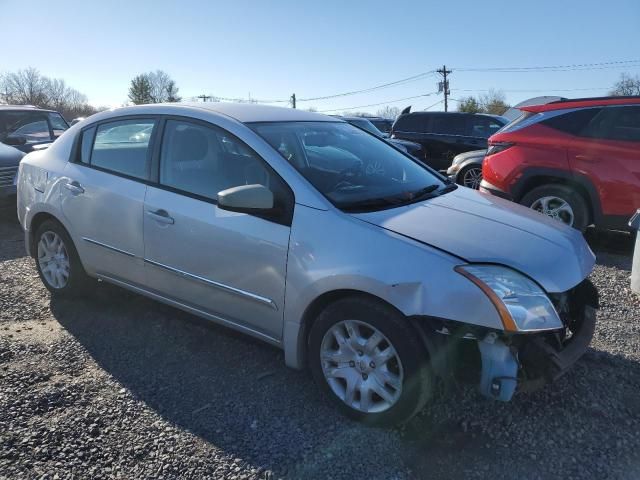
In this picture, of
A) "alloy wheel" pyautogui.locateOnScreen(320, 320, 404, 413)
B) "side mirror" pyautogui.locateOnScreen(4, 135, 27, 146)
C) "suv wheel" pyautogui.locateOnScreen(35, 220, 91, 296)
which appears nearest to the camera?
"alloy wheel" pyautogui.locateOnScreen(320, 320, 404, 413)

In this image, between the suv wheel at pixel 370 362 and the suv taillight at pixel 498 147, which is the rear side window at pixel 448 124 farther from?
the suv wheel at pixel 370 362

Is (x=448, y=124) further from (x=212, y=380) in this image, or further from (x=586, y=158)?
(x=212, y=380)

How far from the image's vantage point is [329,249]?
8.91 ft

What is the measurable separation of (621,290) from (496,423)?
2.72 metres

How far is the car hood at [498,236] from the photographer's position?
101 inches

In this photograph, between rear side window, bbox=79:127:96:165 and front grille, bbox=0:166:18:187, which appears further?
front grille, bbox=0:166:18:187

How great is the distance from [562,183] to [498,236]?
12.6 ft

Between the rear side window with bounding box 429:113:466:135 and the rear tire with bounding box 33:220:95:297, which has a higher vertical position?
the rear side window with bounding box 429:113:466:135

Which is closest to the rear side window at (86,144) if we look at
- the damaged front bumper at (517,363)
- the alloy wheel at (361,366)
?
the alloy wheel at (361,366)

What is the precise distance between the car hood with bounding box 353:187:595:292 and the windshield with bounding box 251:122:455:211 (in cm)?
18

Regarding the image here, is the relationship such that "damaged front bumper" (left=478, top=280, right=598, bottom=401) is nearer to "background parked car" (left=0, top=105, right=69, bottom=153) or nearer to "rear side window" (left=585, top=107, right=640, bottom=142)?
"rear side window" (left=585, top=107, right=640, bottom=142)

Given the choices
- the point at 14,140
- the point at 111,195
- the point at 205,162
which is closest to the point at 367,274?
the point at 205,162

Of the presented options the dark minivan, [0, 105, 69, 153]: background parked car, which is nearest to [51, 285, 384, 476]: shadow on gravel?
[0, 105, 69, 153]: background parked car

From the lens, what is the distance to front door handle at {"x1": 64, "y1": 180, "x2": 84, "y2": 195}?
3943 millimetres
